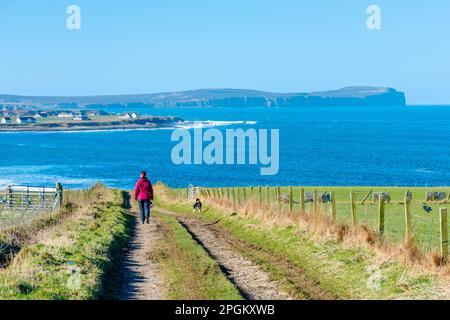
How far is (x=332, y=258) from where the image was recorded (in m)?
15.7

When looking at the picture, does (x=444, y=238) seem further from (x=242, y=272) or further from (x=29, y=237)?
(x=29, y=237)

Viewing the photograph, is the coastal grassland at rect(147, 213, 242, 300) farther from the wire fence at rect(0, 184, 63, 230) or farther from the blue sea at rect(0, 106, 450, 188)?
the blue sea at rect(0, 106, 450, 188)

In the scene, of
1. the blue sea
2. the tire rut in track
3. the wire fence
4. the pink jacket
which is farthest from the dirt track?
the blue sea

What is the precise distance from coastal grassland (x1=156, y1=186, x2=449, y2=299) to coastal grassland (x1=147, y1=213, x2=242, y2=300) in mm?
1323

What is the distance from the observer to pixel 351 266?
14734mm

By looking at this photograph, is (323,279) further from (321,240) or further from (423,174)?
(423,174)

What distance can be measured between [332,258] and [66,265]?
636 cm

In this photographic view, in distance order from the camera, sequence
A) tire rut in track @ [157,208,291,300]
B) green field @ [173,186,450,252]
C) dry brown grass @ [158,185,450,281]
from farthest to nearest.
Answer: green field @ [173,186,450,252], dry brown grass @ [158,185,450,281], tire rut in track @ [157,208,291,300]

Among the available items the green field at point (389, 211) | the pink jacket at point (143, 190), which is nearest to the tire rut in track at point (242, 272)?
the pink jacket at point (143, 190)

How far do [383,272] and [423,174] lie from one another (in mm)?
106441

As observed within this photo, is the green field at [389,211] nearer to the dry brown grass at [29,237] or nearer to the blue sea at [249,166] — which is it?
the dry brown grass at [29,237]

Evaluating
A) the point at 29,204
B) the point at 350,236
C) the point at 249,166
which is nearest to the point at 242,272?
the point at 350,236

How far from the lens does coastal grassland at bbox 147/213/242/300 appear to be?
1245cm

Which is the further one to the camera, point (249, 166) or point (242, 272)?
point (249, 166)
